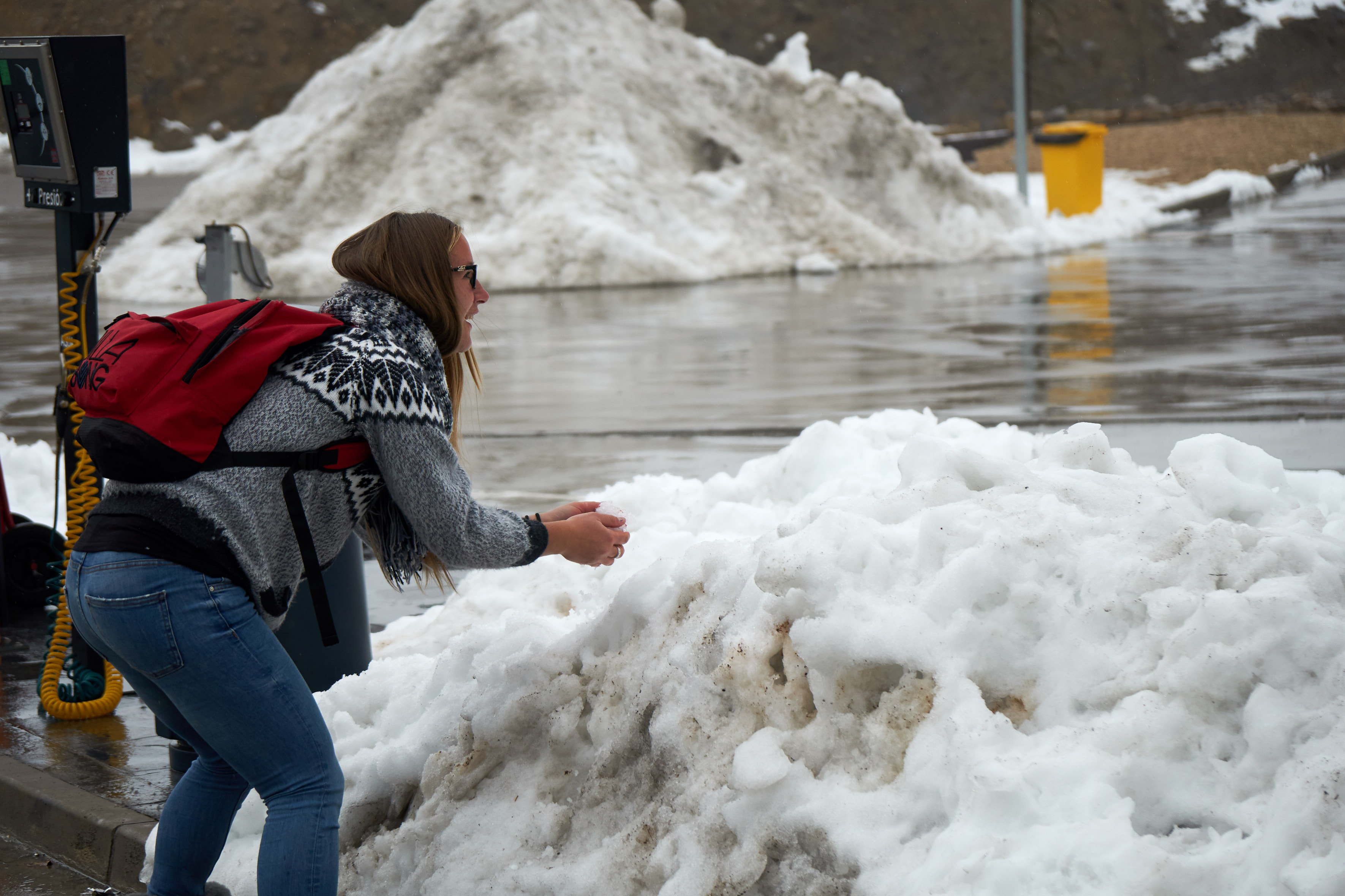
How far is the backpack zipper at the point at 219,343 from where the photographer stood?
2.46m

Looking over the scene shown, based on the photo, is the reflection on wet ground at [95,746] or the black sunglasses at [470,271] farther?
the reflection on wet ground at [95,746]

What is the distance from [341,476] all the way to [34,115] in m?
2.51

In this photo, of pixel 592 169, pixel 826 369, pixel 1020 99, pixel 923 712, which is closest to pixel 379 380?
pixel 923 712

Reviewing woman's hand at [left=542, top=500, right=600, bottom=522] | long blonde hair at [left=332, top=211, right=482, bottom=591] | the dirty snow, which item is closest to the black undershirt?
long blonde hair at [left=332, top=211, right=482, bottom=591]

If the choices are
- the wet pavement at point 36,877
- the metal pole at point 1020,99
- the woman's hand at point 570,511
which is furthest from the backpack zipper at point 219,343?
the metal pole at point 1020,99

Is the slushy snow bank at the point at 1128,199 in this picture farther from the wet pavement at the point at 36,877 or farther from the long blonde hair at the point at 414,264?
the long blonde hair at the point at 414,264

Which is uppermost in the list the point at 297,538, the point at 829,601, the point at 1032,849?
the point at 297,538

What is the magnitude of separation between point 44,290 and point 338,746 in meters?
15.6

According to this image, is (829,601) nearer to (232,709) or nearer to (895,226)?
(232,709)

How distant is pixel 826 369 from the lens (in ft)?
35.0

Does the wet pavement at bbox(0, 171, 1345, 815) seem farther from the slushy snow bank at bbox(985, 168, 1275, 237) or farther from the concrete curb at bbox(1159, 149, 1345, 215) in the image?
the concrete curb at bbox(1159, 149, 1345, 215)

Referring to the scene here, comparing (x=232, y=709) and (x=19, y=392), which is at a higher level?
(x=232, y=709)

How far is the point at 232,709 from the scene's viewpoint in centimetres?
251

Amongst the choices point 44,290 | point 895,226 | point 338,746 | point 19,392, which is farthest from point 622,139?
point 338,746
